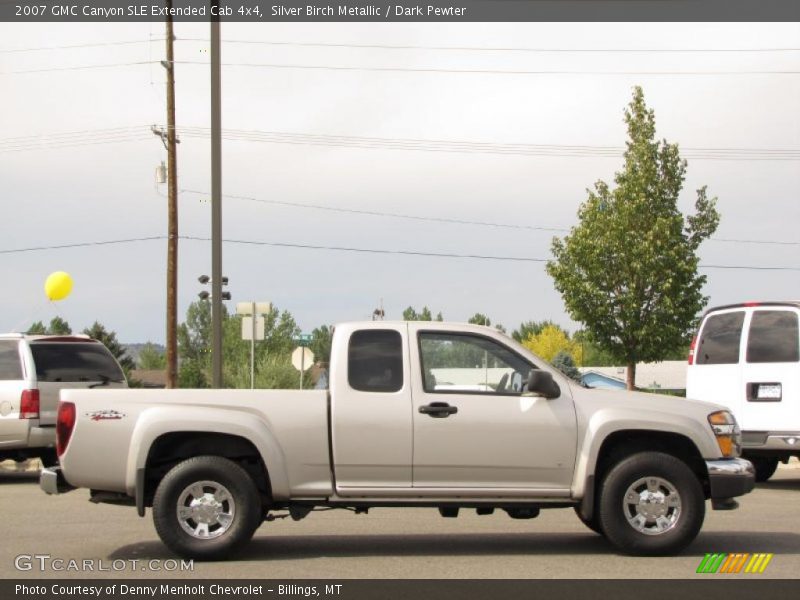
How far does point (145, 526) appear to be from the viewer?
451 inches

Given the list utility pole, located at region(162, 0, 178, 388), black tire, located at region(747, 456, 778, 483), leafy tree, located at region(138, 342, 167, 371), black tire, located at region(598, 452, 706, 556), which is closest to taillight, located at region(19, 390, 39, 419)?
black tire, located at region(598, 452, 706, 556)

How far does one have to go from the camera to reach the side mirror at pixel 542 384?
938 cm

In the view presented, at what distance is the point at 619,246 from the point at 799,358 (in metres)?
22.1

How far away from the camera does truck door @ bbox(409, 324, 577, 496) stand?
372 inches

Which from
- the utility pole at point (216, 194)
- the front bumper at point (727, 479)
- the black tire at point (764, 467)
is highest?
the utility pole at point (216, 194)

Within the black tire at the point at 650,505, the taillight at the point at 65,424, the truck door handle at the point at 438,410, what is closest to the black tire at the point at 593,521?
the black tire at the point at 650,505

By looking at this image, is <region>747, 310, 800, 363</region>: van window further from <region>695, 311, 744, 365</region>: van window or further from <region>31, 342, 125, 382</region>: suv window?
<region>31, 342, 125, 382</region>: suv window

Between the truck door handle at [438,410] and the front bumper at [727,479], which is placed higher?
the truck door handle at [438,410]

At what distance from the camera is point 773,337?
49.3ft

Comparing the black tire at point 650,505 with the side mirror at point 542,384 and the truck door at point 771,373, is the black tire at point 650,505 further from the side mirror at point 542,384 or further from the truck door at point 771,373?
the truck door at point 771,373

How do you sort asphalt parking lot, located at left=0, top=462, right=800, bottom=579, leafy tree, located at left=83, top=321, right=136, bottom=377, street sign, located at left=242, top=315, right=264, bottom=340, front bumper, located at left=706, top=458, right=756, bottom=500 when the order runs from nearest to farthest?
asphalt parking lot, located at left=0, top=462, right=800, bottom=579, front bumper, located at left=706, top=458, right=756, bottom=500, street sign, located at left=242, top=315, right=264, bottom=340, leafy tree, located at left=83, top=321, right=136, bottom=377

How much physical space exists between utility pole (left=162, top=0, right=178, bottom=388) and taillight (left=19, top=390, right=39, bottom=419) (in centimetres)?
1504

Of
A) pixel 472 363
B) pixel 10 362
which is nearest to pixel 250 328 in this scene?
pixel 10 362

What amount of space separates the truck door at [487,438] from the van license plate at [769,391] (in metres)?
6.16
